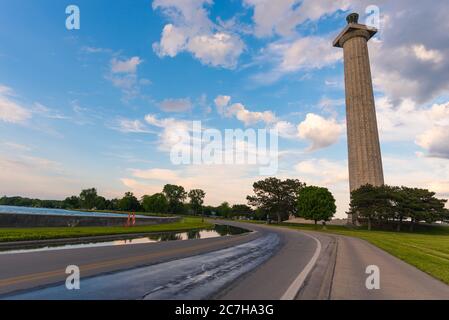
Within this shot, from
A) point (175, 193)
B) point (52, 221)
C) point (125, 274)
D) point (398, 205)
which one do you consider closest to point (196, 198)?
point (175, 193)

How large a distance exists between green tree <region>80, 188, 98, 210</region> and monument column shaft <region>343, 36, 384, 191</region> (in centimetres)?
13283

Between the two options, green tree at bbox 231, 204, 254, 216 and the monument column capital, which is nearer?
the monument column capital

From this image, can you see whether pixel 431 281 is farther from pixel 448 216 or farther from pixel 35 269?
pixel 448 216

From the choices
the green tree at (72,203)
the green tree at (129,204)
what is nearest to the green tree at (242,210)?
the green tree at (129,204)

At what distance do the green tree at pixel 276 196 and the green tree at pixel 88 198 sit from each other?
108125mm

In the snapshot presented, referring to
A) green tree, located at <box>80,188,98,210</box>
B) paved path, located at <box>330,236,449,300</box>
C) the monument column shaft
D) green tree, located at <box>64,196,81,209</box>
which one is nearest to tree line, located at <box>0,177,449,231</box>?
the monument column shaft

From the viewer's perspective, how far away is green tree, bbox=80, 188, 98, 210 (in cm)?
16985

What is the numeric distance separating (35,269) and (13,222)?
57.2 feet

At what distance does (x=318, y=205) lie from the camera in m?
73.0

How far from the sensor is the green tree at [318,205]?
7281cm

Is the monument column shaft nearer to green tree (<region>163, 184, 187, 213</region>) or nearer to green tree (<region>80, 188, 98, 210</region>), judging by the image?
green tree (<region>163, 184, 187, 213</region>)

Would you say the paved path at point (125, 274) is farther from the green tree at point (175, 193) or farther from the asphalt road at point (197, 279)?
the green tree at point (175, 193)

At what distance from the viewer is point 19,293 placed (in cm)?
689
